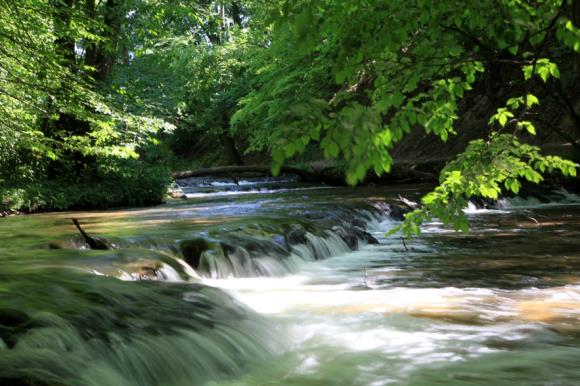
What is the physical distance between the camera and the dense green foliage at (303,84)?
2.98 meters

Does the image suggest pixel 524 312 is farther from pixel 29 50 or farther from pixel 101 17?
pixel 101 17

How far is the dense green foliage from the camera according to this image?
2.98 meters

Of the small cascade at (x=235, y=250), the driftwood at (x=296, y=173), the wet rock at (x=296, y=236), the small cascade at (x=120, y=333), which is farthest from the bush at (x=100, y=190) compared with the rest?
the small cascade at (x=120, y=333)

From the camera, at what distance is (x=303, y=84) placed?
20203 millimetres

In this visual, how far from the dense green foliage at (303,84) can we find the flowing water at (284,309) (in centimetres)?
107

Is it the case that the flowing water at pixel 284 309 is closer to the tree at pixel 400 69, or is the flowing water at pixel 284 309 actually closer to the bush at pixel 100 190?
the tree at pixel 400 69

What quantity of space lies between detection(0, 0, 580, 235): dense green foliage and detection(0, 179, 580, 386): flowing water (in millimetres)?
1067

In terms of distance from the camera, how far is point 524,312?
539 cm

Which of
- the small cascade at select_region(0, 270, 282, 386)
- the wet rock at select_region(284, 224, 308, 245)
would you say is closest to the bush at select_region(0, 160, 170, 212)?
the wet rock at select_region(284, 224, 308, 245)

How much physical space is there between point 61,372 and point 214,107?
27579mm

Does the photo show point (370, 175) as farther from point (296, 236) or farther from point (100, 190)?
point (296, 236)

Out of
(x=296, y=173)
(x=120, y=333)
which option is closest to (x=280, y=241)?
(x=120, y=333)

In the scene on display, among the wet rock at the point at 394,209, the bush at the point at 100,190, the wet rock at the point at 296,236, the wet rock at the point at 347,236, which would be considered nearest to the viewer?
the wet rock at the point at 296,236

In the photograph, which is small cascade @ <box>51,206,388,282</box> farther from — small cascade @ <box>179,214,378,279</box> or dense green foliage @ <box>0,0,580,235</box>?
dense green foliage @ <box>0,0,580,235</box>
